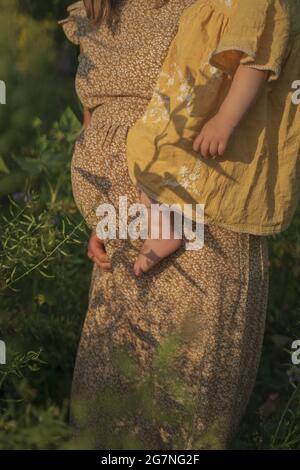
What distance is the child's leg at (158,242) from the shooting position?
2.00 metres

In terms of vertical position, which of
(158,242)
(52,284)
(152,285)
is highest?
(158,242)

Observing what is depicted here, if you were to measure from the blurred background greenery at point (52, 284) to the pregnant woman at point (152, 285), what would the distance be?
11cm

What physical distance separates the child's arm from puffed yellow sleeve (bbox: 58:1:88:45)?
475 mm

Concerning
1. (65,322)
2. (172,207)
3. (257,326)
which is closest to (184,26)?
(172,207)

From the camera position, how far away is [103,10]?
6.85 ft

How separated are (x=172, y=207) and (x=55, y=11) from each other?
6.80 ft

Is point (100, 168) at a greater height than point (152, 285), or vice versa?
point (100, 168)

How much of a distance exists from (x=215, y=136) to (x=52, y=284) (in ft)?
3.65

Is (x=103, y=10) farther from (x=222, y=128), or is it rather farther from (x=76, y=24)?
(x=222, y=128)

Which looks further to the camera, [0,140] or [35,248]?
[35,248]

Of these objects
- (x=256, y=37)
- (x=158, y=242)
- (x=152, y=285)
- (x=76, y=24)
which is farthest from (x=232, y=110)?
(x=76, y=24)

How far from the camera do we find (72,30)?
2.25 m

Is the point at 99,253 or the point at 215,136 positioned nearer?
the point at 215,136

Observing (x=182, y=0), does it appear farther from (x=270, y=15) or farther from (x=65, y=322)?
(x=65, y=322)
